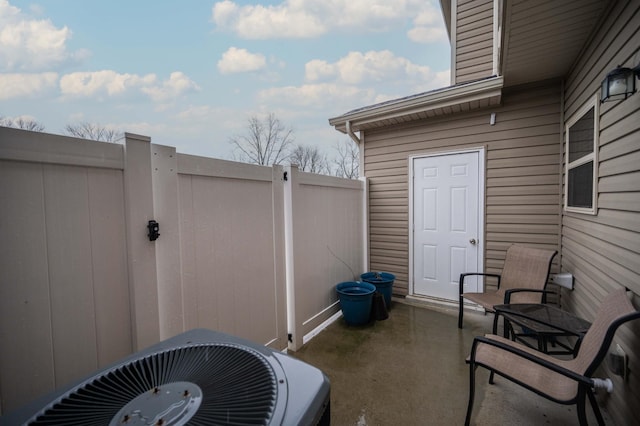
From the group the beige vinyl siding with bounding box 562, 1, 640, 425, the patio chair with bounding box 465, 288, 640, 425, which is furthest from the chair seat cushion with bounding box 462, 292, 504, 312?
the patio chair with bounding box 465, 288, 640, 425

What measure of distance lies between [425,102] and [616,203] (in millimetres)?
2251

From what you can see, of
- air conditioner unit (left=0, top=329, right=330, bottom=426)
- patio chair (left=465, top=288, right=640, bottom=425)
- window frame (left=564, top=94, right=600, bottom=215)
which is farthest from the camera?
window frame (left=564, top=94, right=600, bottom=215)

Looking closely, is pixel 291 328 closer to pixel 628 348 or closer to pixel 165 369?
pixel 165 369

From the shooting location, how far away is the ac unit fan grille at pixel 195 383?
0.57 metres

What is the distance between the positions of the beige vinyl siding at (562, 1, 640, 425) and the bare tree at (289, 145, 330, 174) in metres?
8.88

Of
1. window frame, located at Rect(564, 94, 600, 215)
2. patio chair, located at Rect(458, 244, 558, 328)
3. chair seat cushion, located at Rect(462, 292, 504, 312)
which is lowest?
chair seat cushion, located at Rect(462, 292, 504, 312)

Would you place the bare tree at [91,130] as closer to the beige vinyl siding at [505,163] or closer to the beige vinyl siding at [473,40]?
the beige vinyl siding at [505,163]

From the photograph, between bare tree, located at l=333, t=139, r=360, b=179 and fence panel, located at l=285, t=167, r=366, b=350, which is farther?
bare tree, located at l=333, t=139, r=360, b=179

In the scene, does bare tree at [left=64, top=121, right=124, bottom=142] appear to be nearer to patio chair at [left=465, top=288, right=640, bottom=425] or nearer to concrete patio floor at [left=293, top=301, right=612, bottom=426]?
concrete patio floor at [left=293, top=301, right=612, bottom=426]

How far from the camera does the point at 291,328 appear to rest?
2727mm

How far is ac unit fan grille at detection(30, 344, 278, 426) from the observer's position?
0.57 meters

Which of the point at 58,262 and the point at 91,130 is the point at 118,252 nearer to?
the point at 58,262

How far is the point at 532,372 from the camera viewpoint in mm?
1671

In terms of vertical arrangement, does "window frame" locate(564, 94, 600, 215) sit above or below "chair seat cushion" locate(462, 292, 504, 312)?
above
